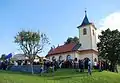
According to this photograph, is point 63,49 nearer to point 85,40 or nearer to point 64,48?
point 64,48

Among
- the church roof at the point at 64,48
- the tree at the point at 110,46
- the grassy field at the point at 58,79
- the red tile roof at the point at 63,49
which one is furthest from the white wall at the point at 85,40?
the grassy field at the point at 58,79

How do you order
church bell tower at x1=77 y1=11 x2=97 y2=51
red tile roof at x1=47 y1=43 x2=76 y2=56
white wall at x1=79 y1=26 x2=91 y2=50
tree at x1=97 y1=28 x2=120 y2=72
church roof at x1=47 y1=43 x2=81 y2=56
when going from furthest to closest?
red tile roof at x1=47 y1=43 x2=76 y2=56 < church roof at x1=47 y1=43 x2=81 y2=56 < white wall at x1=79 y1=26 x2=91 y2=50 < church bell tower at x1=77 y1=11 x2=97 y2=51 < tree at x1=97 y1=28 x2=120 y2=72

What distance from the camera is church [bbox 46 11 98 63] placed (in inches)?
2366

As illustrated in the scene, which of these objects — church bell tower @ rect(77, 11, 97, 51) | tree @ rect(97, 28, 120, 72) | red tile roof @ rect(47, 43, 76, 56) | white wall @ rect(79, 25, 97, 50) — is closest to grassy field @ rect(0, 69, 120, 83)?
tree @ rect(97, 28, 120, 72)

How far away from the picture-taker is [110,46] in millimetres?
50875

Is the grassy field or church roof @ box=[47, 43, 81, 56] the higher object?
church roof @ box=[47, 43, 81, 56]

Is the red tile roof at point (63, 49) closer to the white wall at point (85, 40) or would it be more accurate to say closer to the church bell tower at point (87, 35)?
the white wall at point (85, 40)

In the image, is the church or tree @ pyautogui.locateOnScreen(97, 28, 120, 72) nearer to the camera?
tree @ pyautogui.locateOnScreen(97, 28, 120, 72)

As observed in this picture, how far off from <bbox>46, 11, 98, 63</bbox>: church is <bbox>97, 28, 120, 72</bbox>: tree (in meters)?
6.55

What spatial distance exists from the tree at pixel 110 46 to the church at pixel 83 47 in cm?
655

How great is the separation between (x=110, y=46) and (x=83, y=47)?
38.4 feet

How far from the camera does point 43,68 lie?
121 feet

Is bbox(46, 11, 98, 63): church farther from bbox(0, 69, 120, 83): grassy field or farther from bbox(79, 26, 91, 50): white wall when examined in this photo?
bbox(0, 69, 120, 83): grassy field

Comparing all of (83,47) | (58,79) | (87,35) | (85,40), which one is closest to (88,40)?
(85,40)
